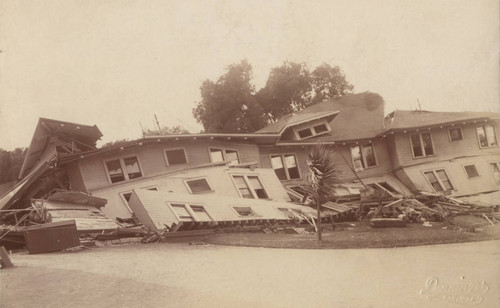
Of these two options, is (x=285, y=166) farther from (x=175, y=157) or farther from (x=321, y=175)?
(x=321, y=175)

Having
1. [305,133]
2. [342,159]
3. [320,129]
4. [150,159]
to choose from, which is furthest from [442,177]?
[150,159]

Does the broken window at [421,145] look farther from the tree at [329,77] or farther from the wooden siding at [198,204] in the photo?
the wooden siding at [198,204]

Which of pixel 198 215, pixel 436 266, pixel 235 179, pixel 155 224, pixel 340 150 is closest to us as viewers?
pixel 436 266

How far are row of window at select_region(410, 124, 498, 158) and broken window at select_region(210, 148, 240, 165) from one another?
8.61 metres

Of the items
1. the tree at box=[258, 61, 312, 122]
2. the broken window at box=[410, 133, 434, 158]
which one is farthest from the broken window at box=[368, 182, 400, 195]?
the tree at box=[258, 61, 312, 122]

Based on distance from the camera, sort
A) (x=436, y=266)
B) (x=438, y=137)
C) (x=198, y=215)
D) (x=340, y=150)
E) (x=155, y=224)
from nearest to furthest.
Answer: (x=436, y=266), (x=155, y=224), (x=198, y=215), (x=438, y=137), (x=340, y=150)

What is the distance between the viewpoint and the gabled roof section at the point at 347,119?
21.0m

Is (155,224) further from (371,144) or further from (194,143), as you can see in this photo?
(371,144)

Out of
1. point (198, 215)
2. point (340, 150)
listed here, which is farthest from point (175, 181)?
point (340, 150)

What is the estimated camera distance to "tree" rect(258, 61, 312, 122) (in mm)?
11039

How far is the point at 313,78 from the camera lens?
13.9m

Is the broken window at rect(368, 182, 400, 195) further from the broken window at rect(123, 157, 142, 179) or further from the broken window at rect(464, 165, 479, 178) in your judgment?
the broken window at rect(123, 157, 142, 179)

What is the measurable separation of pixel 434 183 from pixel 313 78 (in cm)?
958

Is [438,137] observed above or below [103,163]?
below
